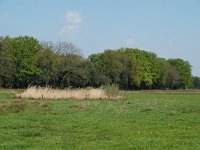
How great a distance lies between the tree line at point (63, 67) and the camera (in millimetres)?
106688

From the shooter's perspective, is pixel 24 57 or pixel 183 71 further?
pixel 183 71

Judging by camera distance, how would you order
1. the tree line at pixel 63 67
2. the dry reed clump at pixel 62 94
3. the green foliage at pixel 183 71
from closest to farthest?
the dry reed clump at pixel 62 94, the tree line at pixel 63 67, the green foliage at pixel 183 71

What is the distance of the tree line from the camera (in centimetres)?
10669

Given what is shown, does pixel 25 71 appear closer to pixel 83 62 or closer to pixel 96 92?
pixel 83 62

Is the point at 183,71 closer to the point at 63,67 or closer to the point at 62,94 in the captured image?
the point at 63,67

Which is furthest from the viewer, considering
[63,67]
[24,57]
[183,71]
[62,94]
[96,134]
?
[183,71]

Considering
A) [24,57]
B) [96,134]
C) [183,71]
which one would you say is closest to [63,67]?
[24,57]

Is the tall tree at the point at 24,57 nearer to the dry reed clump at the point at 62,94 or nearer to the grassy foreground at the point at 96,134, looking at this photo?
the dry reed clump at the point at 62,94

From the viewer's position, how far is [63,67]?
354 feet

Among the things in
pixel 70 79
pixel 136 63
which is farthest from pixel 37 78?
pixel 136 63

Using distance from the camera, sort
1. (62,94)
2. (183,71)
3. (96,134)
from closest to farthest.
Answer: (96,134), (62,94), (183,71)

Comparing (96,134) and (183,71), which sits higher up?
(183,71)

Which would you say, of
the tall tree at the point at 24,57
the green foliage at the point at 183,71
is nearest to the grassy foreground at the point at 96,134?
the tall tree at the point at 24,57

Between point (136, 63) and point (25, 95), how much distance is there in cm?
9186
